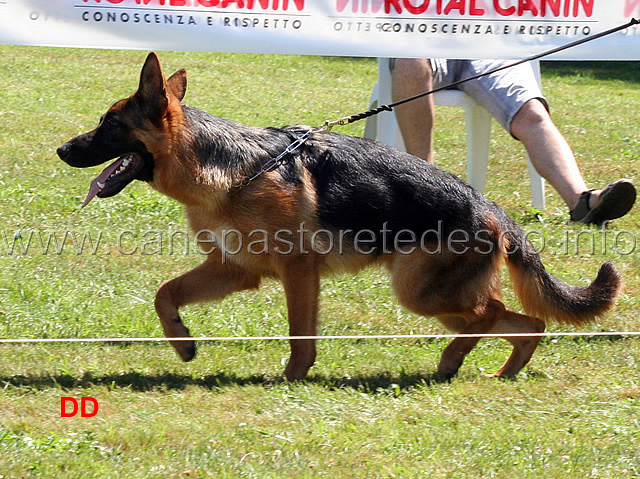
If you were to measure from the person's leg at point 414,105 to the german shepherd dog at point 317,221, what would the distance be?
79.1 inches

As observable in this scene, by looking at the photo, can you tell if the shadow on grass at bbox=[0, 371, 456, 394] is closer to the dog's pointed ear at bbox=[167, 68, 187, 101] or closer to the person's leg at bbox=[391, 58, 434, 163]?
the dog's pointed ear at bbox=[167, 68, 187, 101]

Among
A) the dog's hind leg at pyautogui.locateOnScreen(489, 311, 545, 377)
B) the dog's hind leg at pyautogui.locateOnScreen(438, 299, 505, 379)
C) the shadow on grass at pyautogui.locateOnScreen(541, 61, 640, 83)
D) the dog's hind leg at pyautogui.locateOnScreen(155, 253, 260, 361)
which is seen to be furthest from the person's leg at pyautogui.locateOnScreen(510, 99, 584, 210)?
the shadow on grass at pyautogui.locateOnScreen(541, 61, 640, 83)

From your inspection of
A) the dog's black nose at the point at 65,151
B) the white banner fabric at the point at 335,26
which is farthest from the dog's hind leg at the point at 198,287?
the white banner fabric at the point at 335,26

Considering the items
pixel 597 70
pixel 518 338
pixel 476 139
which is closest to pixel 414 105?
pixel 476 139

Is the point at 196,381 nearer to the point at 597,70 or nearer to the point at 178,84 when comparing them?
the point at 178,84

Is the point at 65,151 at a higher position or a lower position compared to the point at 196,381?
higher

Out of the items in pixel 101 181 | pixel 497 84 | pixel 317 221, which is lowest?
pixel 317 221

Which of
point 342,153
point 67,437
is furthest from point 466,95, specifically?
point 67,437

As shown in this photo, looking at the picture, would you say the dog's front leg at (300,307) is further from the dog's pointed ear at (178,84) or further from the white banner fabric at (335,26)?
the white banner fabric at (335,26)

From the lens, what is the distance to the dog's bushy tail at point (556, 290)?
15.4 feet

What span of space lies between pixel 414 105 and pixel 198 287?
2.60 m

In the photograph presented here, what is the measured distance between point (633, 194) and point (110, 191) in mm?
3840

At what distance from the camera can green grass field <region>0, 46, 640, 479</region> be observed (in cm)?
358

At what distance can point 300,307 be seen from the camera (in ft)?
14.9
